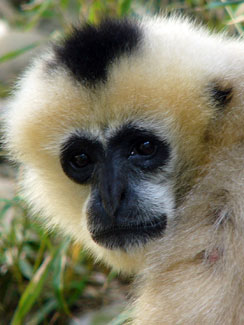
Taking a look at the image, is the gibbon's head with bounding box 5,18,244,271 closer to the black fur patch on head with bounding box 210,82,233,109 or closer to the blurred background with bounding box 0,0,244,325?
the black fur patch on head with bounding box 210,82,233,109

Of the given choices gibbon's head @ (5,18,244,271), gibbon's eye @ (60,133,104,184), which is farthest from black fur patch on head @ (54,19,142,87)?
gibbon's eye @ (60,133,104,184)

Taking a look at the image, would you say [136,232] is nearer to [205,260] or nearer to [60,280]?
[205,260]

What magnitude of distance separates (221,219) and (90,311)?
2.07 metres

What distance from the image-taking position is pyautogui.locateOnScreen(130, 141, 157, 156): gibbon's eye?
2.73m

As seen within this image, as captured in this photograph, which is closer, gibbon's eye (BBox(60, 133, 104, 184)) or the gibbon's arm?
the gibbon's arm

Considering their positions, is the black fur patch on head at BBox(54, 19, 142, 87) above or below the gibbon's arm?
above

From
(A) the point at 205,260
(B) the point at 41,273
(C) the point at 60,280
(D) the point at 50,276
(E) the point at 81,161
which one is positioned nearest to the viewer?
(A) the point at 205,260

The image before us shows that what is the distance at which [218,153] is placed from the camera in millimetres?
2309

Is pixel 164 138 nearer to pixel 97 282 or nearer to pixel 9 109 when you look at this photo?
pixel 9 109

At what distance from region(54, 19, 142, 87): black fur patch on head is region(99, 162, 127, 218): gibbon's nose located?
0.45 m

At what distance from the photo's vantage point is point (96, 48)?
276 cm

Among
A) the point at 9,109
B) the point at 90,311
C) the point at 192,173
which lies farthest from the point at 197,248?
the point at 90,311

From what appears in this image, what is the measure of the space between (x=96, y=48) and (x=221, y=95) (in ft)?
2.28

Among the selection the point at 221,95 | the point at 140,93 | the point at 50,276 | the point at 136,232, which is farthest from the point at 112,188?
the point at 50,276
